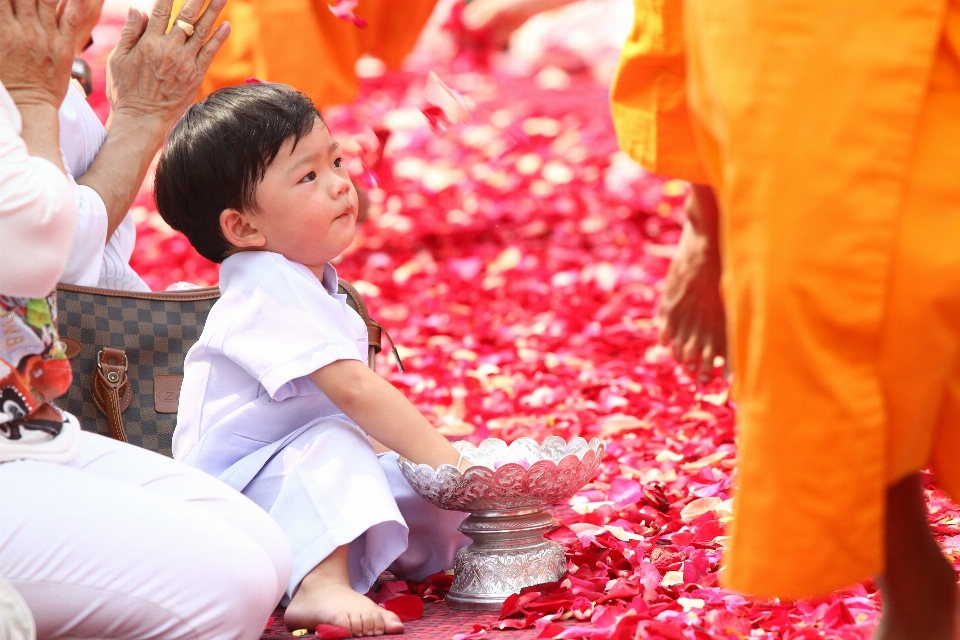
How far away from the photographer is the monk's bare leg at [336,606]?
5.72 ft

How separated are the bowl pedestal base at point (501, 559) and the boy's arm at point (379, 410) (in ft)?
0.37

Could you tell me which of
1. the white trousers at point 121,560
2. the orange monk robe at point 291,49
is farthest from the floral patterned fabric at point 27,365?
the orange monk robe at point 291,49

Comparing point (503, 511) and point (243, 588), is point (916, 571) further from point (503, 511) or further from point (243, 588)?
point (243, 588)

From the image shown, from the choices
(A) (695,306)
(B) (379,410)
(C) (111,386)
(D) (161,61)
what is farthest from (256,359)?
(A) (695,306)

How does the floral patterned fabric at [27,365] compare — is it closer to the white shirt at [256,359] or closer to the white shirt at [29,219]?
the white shirt at [29,219]

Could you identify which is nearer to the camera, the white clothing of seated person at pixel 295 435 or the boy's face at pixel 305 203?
the white clothing of seated person at pixel 295 435

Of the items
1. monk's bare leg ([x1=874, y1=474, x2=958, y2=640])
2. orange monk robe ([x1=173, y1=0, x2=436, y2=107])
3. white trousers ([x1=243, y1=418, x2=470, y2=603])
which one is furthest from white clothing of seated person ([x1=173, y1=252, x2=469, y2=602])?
orange monk robe ([x1=173, y1=0, x2=436, y2=107])

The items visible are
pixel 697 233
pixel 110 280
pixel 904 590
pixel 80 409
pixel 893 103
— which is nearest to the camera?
pixel 893 103

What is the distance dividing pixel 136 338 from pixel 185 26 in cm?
55

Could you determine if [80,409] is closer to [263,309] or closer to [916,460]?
[263,309]

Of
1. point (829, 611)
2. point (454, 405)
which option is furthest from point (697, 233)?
point (829, 611)

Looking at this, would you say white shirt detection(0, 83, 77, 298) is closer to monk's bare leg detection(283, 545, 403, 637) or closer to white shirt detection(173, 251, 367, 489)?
white shirt detection(173, 251, 367, 489)

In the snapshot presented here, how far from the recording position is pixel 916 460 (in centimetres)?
126

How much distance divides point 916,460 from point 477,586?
0.78m
